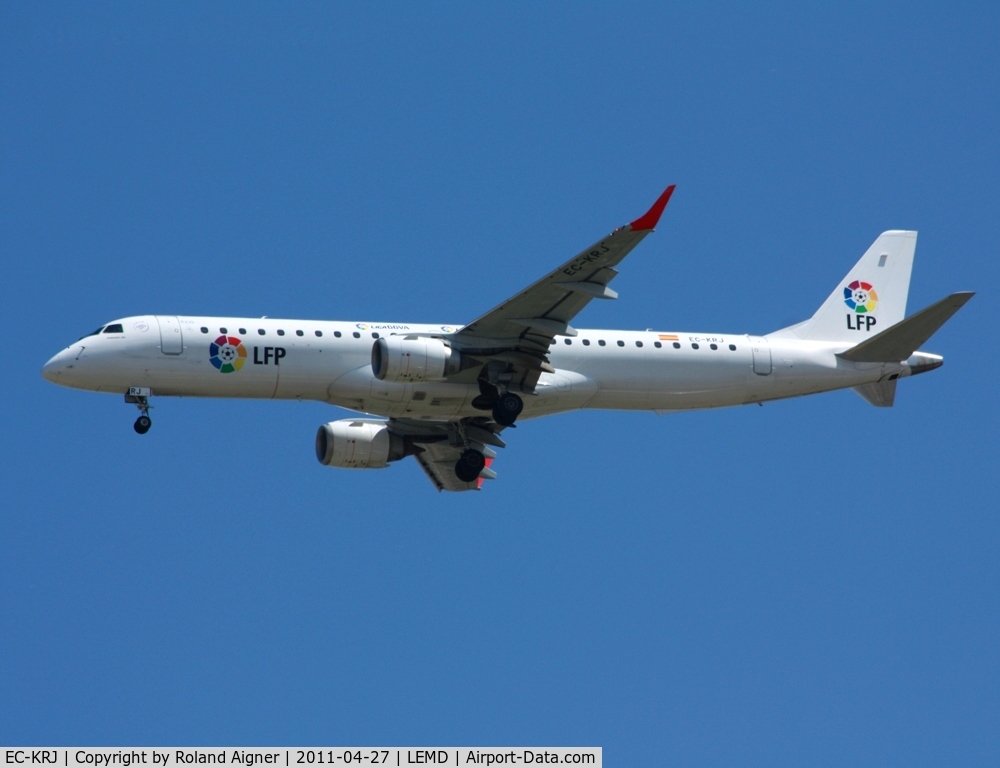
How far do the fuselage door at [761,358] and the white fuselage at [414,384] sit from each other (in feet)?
0.09

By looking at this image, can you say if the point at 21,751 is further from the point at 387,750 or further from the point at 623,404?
the point at 623,404

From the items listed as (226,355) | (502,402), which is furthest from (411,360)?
(226,355)

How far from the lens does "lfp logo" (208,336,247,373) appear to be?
1626 inches

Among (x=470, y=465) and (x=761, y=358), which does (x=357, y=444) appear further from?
(x=761, y=358)

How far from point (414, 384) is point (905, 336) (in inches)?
550

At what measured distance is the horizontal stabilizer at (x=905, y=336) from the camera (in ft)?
140

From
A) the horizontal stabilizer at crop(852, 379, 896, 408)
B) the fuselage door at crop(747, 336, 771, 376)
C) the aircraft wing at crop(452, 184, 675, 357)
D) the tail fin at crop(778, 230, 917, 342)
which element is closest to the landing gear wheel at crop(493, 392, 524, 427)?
the aircraft wing at crop(452, 184, 675, 357)

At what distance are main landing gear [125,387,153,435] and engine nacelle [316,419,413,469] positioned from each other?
6.20m

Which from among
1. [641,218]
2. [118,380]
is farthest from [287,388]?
[641,218]

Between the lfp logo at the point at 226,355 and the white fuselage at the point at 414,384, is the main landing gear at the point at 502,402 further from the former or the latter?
the lfp logo at the point at 226,355

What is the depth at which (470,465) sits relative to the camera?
46188 millimetres

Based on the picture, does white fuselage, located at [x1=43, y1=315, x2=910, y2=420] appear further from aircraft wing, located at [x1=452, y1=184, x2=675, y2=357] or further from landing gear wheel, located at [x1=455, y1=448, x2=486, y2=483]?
landing gear wheel, located at [x1=455, y1=448, x2=486, y2=483]

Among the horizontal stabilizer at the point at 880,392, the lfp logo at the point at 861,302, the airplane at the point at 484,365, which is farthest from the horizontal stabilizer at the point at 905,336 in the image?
the lfp logo at the point at 861,302

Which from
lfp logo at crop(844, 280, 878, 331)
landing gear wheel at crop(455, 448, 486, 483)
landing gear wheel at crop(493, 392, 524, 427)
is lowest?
landing gear wheel at crop(455, 448, 486, 483)
